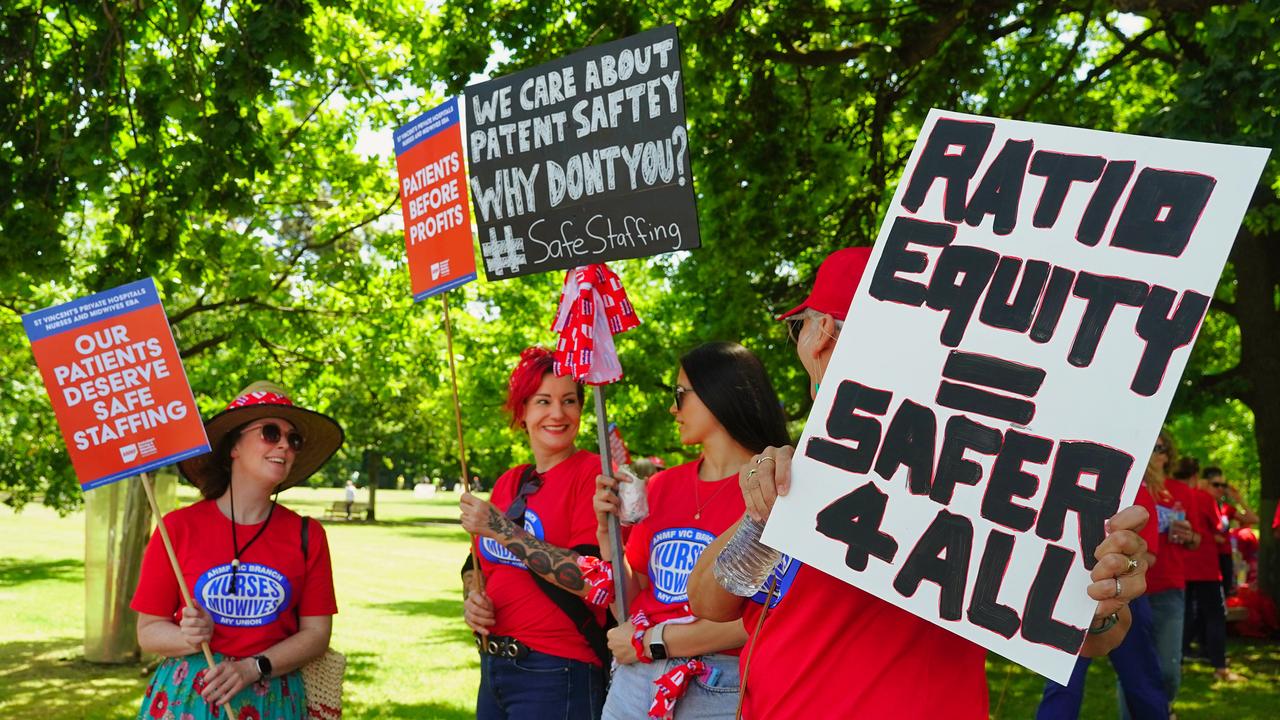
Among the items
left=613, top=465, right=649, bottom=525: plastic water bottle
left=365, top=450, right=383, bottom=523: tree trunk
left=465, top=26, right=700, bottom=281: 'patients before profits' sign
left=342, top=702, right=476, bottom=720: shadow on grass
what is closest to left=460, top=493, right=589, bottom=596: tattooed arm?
left=613, top=465, right=649, bottom=525: plastic water bottle

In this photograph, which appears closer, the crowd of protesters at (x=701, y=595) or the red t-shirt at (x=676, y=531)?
the crowd of protesters at (x=701, y=595)

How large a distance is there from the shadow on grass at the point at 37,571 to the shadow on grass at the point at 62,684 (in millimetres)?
7946

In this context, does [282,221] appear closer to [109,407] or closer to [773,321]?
[773,321]

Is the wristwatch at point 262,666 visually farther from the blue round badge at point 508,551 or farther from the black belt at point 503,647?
the blue round badge at point 508,551

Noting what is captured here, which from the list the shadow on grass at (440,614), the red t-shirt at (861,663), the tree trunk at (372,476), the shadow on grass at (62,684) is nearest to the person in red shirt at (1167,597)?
the red t-shirt at (861,663)

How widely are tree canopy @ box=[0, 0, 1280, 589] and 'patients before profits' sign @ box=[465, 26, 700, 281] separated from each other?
3.41 meters

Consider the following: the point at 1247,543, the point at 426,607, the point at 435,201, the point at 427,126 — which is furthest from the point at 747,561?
the point at 426,607

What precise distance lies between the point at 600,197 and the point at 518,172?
15.4 inches

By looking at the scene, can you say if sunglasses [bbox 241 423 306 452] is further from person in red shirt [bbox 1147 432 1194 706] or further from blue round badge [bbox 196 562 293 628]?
person in red shirt [bbox 1147 432 1194 706]

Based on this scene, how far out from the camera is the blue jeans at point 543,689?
14.1ft

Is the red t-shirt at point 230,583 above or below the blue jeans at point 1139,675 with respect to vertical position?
above

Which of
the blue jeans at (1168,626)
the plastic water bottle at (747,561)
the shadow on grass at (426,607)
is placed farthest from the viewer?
the shadow on grass at (426,607)

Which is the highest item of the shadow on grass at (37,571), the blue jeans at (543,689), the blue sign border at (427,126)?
the blue sign border at (427,126)

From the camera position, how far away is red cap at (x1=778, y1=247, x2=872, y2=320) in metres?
2.59
